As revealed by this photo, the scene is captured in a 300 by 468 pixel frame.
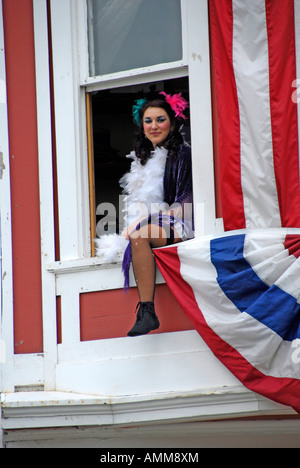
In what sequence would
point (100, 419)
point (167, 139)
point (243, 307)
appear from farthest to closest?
point (167, 139), point (100, 419), point (243, 307)

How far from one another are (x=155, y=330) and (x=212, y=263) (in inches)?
27.2

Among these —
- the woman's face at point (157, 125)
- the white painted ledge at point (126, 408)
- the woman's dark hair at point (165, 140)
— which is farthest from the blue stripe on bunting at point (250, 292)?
the woman's face at point (157, 125)

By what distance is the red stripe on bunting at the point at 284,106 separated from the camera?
5.79 m

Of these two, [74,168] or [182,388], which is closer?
[182,388]

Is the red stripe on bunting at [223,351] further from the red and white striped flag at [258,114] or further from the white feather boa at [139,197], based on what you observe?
the red and white striped flag at [258,114]

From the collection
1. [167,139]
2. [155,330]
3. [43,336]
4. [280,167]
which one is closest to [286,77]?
[280,167]

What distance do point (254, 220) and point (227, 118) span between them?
72 cm

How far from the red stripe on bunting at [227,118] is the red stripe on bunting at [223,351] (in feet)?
1.58

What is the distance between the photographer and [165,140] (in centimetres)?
662

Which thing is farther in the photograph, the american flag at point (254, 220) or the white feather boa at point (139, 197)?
the white feather boa at point (139, 197)

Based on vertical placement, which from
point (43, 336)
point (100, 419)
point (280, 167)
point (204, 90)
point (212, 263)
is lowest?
point (100, 419)

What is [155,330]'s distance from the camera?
20.5ft

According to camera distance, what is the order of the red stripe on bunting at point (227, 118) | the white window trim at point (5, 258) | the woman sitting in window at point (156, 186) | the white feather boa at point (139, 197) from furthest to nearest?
the white window trim at point (5, 258) < the white feather boa at point (139, 197) < the woman sitting in window at point (156, 186) < the red stripe on bunting at point (227, 118)

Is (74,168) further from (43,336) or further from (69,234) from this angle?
(43,336)
